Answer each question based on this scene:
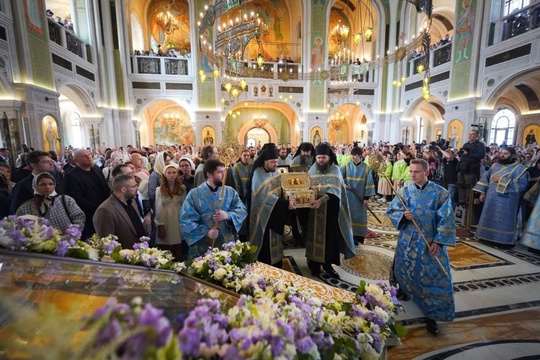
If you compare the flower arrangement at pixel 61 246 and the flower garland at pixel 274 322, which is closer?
the flower garland at pixel 274 322

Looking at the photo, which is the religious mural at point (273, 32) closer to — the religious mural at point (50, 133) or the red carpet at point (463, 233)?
the religious mural at point (50, 133)

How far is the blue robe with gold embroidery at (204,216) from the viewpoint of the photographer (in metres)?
2.78

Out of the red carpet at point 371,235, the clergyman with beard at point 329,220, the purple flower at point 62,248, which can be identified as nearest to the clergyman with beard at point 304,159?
the clergyman with beard at point 329,220

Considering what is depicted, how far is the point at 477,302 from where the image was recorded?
3299mm

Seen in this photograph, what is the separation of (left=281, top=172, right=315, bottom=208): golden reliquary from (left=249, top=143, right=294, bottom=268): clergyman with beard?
8cm

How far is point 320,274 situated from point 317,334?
3.20 metres

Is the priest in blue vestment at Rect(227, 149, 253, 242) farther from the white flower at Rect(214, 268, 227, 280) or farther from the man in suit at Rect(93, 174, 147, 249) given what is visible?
the white flower at Rect(214, 268, 227, 280)

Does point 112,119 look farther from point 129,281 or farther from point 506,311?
point 506,311

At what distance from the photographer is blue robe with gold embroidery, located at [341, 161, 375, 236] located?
5.10 meters

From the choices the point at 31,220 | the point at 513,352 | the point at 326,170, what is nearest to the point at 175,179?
the point at 31,220

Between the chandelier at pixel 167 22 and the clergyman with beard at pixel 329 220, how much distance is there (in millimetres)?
21234

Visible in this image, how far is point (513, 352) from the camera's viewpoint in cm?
250

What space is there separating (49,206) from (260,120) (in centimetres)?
2038

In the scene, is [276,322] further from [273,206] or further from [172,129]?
[172,129]
